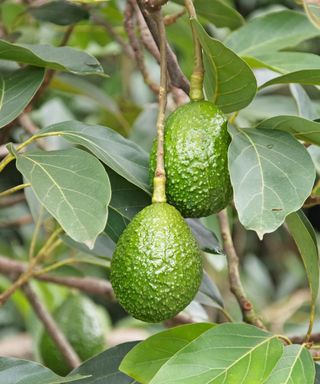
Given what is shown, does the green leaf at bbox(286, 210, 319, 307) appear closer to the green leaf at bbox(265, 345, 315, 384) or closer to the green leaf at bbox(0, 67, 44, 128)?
the green leaf at bbox(265, 345, 315, 384)

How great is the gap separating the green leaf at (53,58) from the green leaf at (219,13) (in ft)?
1.13

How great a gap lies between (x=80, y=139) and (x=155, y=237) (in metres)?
0.18

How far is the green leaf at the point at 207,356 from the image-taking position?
36.7 inches

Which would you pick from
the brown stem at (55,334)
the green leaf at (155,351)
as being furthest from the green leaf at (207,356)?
the brown stem at (55,334)

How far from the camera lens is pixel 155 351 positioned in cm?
105

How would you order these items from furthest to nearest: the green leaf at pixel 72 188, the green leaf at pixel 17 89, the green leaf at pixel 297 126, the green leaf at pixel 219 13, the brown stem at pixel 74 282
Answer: the brown stem at pixel 74 282, the green leaf at pixel 219 13, the green leaf at pixel 17 89, the green leaf at pixel 297 126, the green leaf at pixel 72 188

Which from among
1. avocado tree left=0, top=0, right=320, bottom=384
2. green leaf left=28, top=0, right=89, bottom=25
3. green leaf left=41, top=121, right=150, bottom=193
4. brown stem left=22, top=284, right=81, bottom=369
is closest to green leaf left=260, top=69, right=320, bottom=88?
avocado tree left=0, top=0, right=320, bottom=384

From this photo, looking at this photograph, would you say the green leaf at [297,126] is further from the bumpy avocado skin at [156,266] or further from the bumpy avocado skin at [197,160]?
the bumpy avocado skin at [156,266]

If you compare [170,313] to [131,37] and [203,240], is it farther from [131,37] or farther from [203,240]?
[131,37]

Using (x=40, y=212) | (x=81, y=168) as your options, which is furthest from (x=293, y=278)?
(x=81, y=168)

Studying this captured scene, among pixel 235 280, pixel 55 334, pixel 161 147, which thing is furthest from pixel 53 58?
pixel 55 334

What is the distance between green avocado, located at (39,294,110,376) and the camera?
1690mm

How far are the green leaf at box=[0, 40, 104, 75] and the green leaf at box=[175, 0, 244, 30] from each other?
345 millimetres

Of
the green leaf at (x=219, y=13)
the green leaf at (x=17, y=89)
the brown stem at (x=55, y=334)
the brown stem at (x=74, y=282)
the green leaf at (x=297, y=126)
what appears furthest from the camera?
the brown stem at (x=74, y=282)
